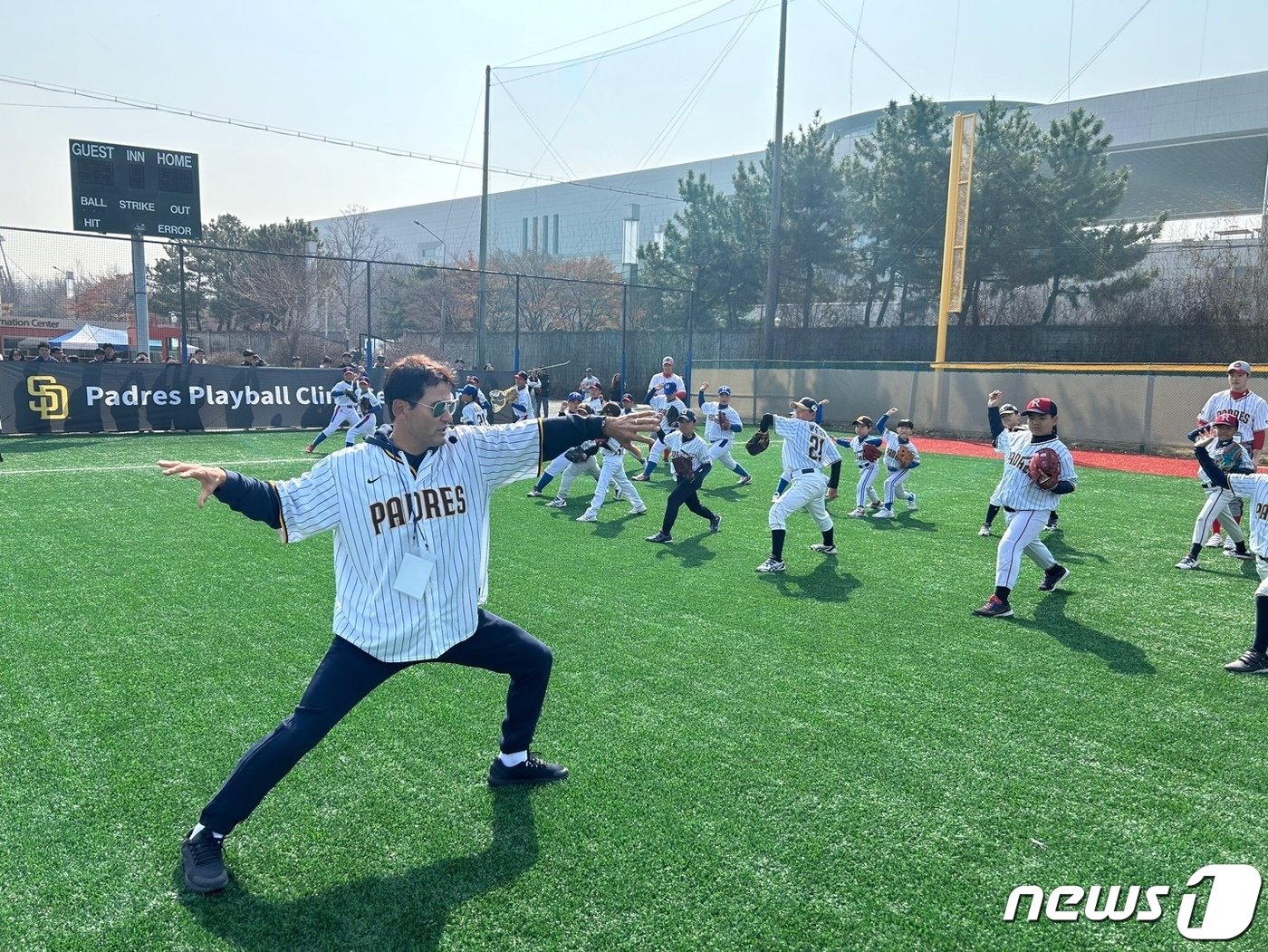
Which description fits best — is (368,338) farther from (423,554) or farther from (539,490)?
(423,554)

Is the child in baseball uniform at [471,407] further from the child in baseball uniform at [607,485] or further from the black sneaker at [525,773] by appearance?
the black sneaker at [525,773]

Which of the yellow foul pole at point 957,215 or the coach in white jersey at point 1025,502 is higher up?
the yellow foul pole at point 957,215

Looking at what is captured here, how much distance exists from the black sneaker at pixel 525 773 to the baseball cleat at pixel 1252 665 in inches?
196

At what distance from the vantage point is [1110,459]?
19656 millimetres

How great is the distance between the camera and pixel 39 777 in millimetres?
4250

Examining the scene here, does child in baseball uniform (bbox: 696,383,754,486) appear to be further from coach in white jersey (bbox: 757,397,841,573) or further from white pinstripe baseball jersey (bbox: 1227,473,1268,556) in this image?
white pinstripe baseball jersey (bbox: 1227,473,1268,556)

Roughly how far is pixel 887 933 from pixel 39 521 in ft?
35.8

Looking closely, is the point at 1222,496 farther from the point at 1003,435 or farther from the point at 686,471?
the point at 686,471

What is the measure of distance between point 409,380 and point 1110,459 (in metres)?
20.1

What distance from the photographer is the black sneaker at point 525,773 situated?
4.25 meters

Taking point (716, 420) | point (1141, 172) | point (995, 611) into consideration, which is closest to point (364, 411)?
point (716, 420)

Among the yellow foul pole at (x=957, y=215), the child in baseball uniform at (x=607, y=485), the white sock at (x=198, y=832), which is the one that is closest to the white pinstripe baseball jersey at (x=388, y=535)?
the white sock at (x=198, y=832)

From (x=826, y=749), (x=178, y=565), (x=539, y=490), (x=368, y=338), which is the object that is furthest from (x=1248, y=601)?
(x=368, y=338)

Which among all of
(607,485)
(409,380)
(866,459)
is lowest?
(607,485)
